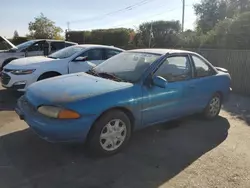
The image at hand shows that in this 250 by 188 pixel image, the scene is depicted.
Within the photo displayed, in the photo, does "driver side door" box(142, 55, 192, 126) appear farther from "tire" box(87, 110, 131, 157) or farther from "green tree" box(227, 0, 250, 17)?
"green tree" box(227, 0, 250, 17)

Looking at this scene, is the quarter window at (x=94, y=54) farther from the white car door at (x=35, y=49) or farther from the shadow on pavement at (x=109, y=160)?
the white car door at (x=35, y=49)

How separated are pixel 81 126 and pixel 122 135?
74 cm

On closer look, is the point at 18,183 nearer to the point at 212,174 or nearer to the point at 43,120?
the point at 43,120

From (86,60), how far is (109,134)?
13.9 feet

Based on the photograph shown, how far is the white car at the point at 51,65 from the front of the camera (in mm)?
7176

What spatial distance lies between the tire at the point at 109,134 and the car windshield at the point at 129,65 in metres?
0.71

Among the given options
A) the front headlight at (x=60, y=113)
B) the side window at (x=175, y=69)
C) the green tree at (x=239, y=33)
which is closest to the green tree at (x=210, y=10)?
the green tree at (x=239, y=33)

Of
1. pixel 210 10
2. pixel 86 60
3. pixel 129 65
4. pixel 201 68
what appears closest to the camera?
pixel 129 65

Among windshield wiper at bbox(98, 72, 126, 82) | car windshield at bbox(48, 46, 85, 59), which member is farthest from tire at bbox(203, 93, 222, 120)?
car windshield at bbox(48, 46, 85, 59)

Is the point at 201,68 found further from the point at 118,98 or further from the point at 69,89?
the point at 69,89

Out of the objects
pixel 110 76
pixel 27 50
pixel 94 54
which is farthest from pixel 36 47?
pixel 110 76

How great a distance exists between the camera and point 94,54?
8.22 m

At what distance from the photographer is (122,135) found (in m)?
4.28

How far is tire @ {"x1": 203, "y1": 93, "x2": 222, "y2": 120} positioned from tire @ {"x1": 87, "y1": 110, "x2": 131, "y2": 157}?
2337mm
